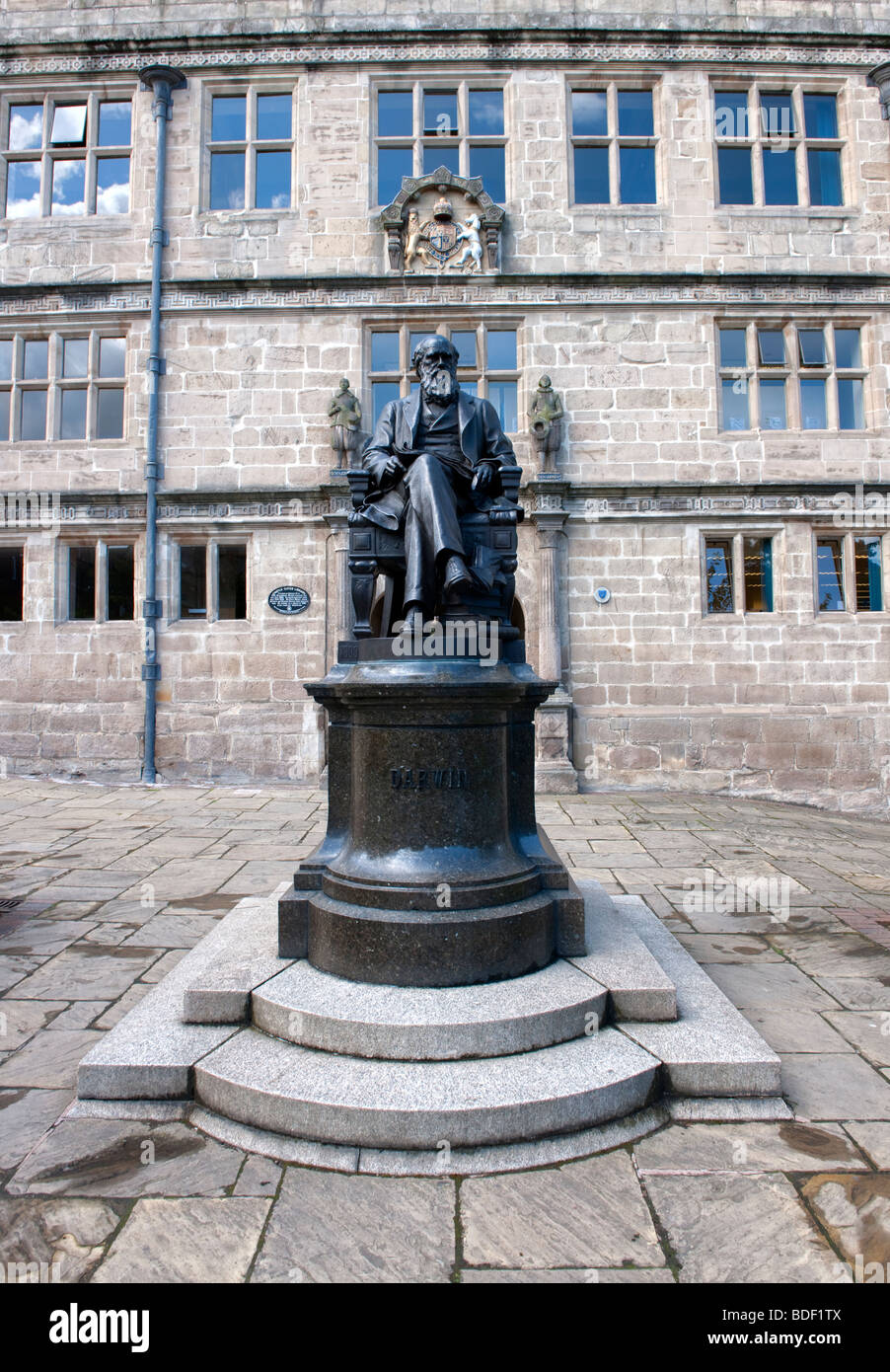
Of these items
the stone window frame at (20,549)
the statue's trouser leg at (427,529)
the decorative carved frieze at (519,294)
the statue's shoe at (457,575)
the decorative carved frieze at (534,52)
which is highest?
the decorative carved frieze at (534,52)

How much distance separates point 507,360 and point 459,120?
351 centimetres

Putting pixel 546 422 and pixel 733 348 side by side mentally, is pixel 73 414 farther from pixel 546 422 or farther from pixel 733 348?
pixel 733 348

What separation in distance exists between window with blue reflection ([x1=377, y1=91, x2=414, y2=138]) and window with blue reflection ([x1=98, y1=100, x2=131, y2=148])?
145 inches

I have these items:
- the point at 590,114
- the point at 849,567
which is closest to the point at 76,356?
the point at 590,114

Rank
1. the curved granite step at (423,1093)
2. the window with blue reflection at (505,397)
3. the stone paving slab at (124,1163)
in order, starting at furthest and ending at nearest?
the window with blue reflection at (505,397) → the curved granite step at (423,1093) → the stone paving slab at (124,1163)

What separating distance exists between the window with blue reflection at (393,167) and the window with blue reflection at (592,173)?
2.39m

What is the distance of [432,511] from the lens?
11.7 feet

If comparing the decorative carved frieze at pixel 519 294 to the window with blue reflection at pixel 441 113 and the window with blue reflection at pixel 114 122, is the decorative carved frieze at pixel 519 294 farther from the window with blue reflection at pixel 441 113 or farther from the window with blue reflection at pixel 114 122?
the window with blue reflection at pixel 114 122

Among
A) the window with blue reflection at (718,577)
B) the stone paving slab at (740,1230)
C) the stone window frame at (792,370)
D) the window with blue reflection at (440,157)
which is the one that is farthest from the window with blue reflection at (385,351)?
the stone paving slab at (740,1230)

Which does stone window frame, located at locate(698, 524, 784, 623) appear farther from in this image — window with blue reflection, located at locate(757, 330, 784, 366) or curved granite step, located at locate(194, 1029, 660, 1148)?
curved granite step, located at locate(194, 1029, 660, 1148)

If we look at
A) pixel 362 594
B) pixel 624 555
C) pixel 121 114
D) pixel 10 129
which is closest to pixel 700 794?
pixel 624 555

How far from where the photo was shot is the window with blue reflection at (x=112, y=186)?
428 inches
